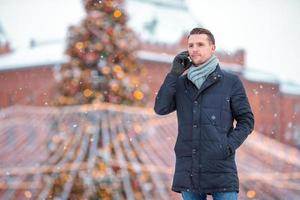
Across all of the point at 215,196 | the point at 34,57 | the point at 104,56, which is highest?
the point at 215,196

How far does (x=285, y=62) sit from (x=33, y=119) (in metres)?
3.32

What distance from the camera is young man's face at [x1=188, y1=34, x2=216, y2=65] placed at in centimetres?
150

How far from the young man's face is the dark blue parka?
0.16 ft

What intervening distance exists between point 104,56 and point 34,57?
21.1 ft

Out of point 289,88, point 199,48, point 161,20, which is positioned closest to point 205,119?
point 199,48

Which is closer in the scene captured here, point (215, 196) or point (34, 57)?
point (215, 196)

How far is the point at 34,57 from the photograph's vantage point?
10.5 m

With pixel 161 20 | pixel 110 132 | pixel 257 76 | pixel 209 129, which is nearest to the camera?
pixel 209 129

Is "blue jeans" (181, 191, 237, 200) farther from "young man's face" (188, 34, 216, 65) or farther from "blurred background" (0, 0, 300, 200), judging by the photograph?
"blurred background" (0, 0, 300, 200)

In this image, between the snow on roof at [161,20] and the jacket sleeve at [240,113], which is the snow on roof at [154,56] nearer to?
the snow on roof at [161,20]

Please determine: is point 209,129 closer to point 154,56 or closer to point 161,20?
point 154,56

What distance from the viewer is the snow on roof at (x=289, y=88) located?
996 cm

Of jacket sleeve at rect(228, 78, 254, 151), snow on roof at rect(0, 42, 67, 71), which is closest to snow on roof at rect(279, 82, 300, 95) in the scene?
snow on roof at rect(0, 42, 67, 71)

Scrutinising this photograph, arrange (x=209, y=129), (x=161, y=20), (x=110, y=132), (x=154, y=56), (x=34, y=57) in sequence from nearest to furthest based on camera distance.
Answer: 1. (x=209, y=129)
2. (x=110, y=132)
3. (x=154, y=56)
4. (x=161, y=20)
5. (x=34, y=57)
